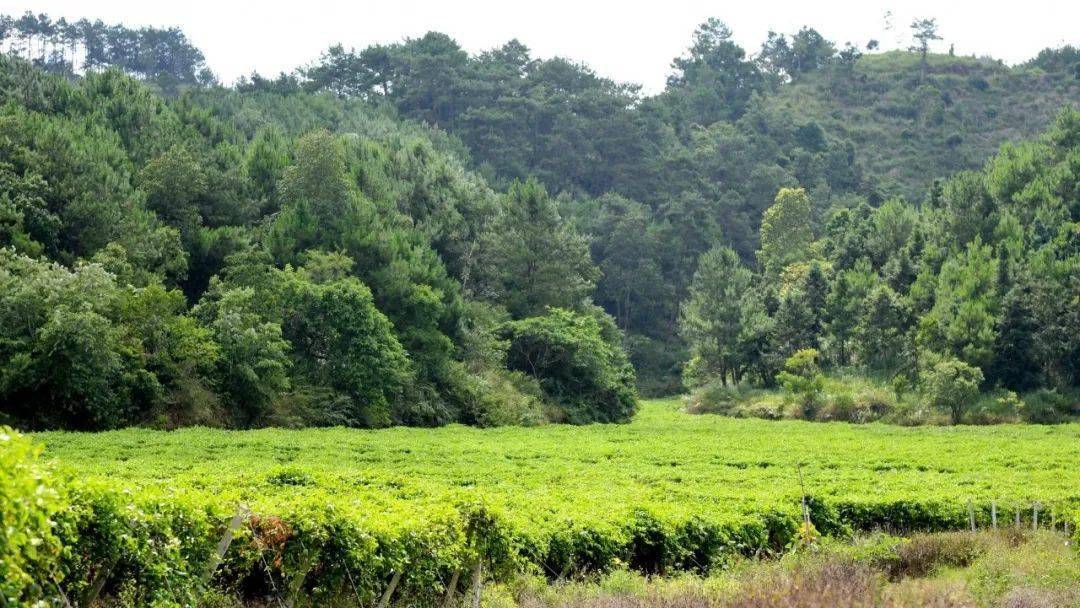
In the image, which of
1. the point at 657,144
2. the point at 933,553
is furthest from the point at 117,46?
the point at 933,553

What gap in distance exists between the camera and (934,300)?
68.3 m

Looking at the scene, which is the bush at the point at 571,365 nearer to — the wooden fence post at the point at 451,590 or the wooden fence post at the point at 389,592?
the wooden fence post at the point at 451,590

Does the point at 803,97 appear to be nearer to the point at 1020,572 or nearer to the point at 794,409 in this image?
the point at 794,409

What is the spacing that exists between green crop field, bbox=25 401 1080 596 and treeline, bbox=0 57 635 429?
3.84 m

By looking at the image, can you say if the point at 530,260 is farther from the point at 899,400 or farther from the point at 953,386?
the point at 953,386

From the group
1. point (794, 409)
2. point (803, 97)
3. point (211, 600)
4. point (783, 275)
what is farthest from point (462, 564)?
point (803, 97)

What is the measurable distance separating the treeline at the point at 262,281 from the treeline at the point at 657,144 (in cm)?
2988

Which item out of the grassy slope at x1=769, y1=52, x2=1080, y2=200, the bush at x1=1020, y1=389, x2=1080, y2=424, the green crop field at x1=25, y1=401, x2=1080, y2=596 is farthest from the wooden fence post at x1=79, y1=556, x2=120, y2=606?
the grassy slope at x1=769, y1=52, x2=1080, y2=200

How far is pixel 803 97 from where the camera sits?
154 metres

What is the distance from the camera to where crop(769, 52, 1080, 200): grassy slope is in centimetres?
13088

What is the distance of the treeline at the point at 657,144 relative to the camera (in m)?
102

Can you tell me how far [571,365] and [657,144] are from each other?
220ft

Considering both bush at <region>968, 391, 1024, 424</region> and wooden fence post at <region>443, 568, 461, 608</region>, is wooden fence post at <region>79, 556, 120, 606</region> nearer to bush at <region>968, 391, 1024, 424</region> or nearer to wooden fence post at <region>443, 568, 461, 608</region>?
wooden fence post at <region>443, 568, 461, 608</region>

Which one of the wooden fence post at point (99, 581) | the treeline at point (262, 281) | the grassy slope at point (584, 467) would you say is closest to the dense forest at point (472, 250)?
the treeline at point (262, 281)
